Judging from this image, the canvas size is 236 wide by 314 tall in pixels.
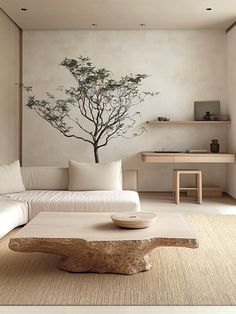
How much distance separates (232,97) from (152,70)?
4.88 feet

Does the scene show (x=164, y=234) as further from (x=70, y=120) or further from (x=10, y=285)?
(x=70, y=120)

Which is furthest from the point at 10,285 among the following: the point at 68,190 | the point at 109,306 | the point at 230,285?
the point at 68,190

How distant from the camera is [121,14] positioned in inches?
280

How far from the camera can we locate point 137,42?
8156mm

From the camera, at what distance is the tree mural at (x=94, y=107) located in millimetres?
8070

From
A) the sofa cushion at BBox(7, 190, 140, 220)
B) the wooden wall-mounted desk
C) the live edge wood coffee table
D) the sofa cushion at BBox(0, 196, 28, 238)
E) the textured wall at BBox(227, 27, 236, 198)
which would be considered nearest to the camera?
the live edge wood coffee table

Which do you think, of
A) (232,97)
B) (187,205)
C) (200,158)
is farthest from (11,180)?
(232,97)

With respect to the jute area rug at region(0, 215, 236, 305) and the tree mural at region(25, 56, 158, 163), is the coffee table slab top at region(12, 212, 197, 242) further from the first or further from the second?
the tree mural at region(25, 56, 158, 163)

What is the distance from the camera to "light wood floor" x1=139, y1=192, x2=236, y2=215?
255 inches

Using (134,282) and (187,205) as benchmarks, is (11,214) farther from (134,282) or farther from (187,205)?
(187,205)

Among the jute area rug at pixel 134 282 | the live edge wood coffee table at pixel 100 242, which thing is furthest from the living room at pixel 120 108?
the live edge wood coffee table at pixel 100 242

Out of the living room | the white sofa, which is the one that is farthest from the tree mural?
the white sofa

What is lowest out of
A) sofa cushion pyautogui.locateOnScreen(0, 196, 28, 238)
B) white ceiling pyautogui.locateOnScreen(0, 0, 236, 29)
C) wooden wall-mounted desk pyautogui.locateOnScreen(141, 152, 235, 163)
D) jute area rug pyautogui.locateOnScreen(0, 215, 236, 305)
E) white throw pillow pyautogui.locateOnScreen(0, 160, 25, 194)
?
jute area rug pyautogui.locateOnScreen(0, 215, 236, 305)

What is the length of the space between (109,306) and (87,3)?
482 cm
